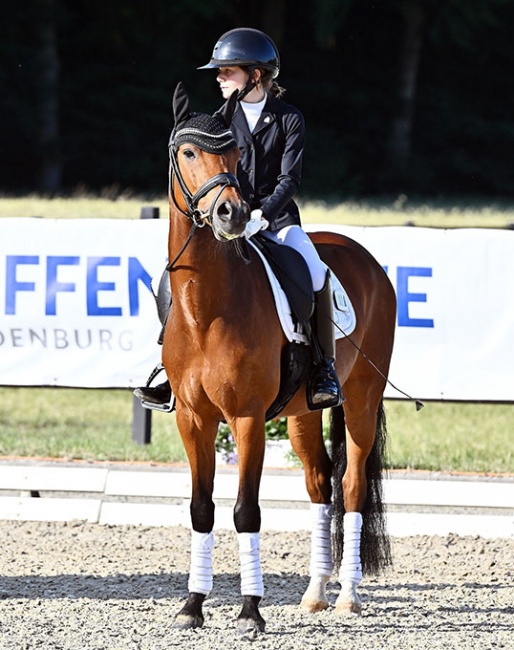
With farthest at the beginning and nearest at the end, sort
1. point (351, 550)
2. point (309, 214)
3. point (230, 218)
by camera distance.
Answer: point (309, 214) < point (351, 550) < point (230, 218)

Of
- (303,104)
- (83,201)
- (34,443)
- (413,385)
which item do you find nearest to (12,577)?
(34,443)

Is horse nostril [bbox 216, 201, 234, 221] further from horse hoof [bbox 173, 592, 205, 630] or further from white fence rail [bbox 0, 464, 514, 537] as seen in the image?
white fence rail [bbox 0, 464, 514, 537]

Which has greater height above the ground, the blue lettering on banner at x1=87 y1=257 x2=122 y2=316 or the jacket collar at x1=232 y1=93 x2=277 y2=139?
the jacket collar at x1=232 y1=93 x2=277 y2=139

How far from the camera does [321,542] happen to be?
6.30m

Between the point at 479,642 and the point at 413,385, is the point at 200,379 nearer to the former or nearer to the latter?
the point at 479,642

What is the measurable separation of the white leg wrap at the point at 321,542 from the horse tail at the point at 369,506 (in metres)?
0.15

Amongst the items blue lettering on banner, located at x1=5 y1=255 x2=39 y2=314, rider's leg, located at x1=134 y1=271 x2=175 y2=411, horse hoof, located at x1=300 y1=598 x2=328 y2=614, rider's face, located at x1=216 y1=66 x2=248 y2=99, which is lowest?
horse hoof, located at x1=300 y1=598 x2=328 y2=614

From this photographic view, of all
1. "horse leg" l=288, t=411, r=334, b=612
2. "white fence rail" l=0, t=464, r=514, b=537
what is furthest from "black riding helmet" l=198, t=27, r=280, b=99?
"white fence rail" l=0, t=464, r=514, b=537

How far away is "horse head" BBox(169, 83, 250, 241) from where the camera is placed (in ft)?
16.1

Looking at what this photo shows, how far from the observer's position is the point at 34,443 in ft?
33.0

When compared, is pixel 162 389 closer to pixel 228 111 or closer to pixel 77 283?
pixel 228 111

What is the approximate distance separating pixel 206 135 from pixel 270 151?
2.78 feet

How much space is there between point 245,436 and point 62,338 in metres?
4.73

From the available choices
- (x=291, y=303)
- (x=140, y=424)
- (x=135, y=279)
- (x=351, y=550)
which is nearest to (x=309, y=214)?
(x=140, y=424)
